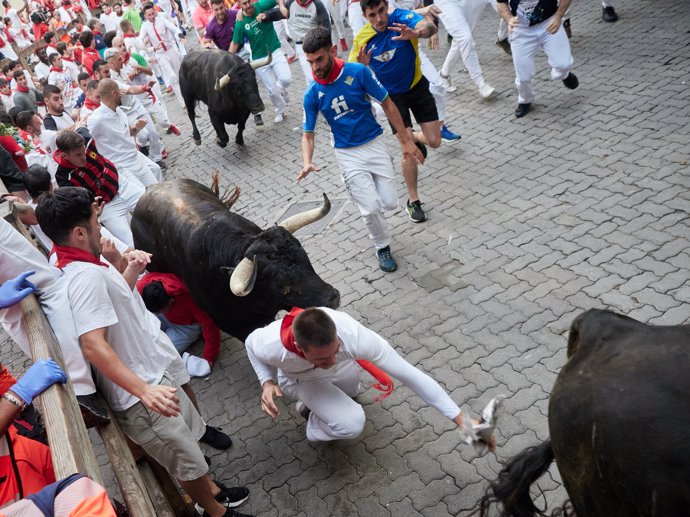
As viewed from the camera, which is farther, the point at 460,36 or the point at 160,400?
the point at 460,36

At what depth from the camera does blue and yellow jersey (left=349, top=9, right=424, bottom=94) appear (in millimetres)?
6770

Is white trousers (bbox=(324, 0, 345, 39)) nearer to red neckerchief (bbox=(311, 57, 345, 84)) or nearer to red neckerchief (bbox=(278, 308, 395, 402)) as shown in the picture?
red neckerchief (bbox=(311, 57, 345, 84))

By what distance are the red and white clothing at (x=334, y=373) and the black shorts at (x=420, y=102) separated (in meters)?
3.56

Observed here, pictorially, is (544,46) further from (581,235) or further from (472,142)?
(581,235)

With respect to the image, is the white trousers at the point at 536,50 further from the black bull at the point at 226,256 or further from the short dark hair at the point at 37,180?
the short dark hair at the point at 37,180

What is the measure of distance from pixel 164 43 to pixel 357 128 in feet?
32.7

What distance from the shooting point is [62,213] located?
3674 millimetres

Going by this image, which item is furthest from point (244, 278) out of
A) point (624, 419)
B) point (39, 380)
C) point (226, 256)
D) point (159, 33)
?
point (159, 33)

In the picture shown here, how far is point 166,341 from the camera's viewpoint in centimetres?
442

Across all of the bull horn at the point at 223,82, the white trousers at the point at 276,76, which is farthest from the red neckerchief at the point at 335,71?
the white trousers at the point at 276,76

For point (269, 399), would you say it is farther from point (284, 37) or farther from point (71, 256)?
point (284, 37)

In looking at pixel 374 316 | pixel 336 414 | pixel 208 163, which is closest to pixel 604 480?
pixel 336 414

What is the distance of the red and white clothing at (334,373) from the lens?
387 centimetres

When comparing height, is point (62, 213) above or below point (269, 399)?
above
